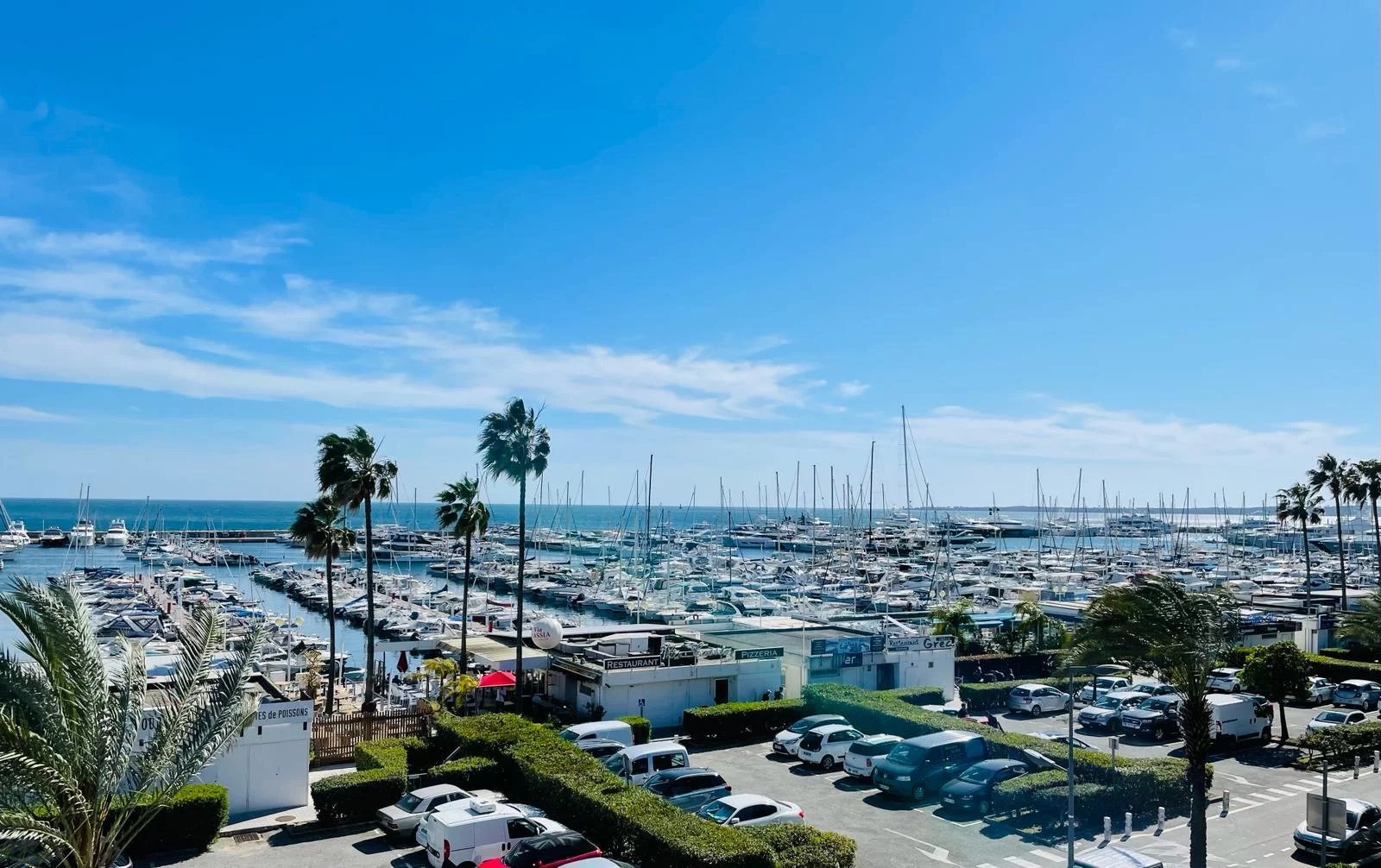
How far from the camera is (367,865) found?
19.6m

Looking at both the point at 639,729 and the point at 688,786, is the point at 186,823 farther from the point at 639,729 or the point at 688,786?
the point at 639,729

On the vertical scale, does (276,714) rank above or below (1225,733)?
above

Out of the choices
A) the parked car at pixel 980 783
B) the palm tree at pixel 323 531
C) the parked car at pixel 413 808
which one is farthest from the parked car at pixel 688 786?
the palm tree at pixel 323 531

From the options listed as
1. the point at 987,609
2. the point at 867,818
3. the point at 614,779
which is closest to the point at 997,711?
the point at 867,818

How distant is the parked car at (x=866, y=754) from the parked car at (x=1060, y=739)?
175 inches

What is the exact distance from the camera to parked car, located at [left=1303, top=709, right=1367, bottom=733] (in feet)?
108

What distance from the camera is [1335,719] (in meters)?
33.5

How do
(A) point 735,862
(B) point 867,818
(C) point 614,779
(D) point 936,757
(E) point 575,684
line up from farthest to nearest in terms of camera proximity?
1. (E) point 575,684
2. (D) point 936,757
3. (B) point 867,818
4. (C) point 614,779
5. (A) point 735,862

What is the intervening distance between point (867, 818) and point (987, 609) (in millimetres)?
67361

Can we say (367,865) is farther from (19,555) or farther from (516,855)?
(19,555)

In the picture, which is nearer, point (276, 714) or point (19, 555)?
point (276, 714)

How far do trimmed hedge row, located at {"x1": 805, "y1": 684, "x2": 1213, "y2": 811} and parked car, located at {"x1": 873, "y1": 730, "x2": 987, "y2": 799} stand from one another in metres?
0.81

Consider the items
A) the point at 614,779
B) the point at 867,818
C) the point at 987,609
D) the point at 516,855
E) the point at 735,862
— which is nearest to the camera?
the point at 735,862

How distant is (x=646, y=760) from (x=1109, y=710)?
18.5 metres
